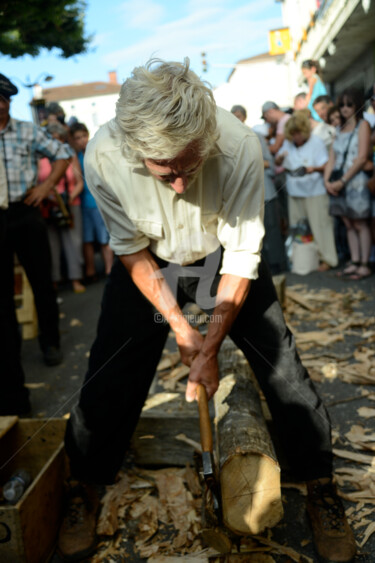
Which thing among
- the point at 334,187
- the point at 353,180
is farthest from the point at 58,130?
the point at 353,180

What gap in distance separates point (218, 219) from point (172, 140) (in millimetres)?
613

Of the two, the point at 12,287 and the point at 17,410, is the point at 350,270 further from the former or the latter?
the point at 17,410

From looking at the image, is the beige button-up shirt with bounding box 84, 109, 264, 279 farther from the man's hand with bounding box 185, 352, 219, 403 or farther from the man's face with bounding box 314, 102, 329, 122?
the man's face with bounding box 314, 102, 329, 122

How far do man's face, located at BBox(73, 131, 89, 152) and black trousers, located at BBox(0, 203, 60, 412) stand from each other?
10.1 ft

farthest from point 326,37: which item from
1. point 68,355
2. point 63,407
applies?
point 63,407

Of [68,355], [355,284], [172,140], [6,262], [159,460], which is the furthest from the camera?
[355,284]

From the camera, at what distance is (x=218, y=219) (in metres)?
2.38

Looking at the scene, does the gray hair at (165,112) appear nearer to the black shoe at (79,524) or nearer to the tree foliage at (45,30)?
the black shoe at (79,524)

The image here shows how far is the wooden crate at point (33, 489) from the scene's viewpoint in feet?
6.97

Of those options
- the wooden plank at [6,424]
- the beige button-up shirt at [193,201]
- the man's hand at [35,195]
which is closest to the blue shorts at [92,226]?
the man's hand at [35,195]

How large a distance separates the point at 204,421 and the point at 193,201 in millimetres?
980

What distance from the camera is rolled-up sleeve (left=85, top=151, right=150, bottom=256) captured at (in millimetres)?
2240

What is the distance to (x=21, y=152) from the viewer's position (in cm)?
418

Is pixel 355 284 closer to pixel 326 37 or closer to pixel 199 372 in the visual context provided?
pixel 199 372
